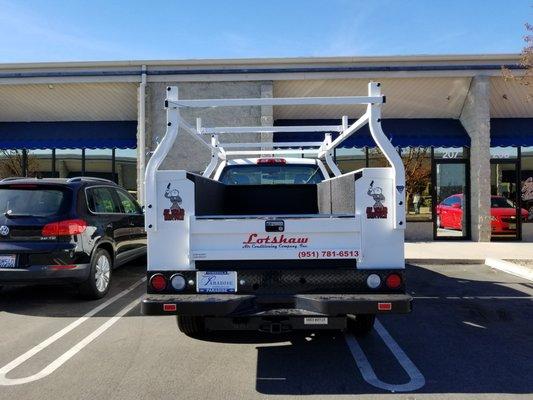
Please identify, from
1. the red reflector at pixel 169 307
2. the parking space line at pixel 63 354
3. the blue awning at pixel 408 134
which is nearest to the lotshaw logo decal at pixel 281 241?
the red reflector at pixel 169 307

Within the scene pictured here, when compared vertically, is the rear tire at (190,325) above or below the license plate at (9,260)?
below

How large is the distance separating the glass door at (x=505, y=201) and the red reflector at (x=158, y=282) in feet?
40.2

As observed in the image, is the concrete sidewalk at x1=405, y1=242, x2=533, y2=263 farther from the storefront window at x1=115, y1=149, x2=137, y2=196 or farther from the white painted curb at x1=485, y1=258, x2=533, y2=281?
the storefront window at x1=115, y1=149, x2=137, y2=196

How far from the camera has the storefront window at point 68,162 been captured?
48.1 feet

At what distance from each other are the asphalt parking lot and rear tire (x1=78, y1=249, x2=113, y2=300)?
184 mm

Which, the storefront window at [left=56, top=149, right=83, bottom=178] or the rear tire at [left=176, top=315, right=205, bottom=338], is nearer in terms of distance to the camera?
the rear tire at [left=176, top=315, right=205, bottom=338]

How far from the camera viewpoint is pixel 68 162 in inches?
583

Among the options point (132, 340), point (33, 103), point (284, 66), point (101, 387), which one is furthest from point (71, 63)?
point (101, 387)

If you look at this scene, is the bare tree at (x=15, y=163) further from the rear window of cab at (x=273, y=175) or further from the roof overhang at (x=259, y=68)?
the rear window of cab at (x=273, y=175)

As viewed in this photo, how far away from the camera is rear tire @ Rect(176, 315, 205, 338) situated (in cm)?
468

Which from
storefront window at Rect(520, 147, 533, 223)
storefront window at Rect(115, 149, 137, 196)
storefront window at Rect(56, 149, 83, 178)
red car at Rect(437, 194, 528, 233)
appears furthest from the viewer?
storefront window at Rect(56, 149, 83, 178)

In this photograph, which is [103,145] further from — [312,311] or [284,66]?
[312,311]

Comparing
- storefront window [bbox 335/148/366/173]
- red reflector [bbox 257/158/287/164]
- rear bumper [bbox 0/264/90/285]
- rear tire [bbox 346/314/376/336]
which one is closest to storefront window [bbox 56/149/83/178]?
storefront window [bbox 335/148/366/173]

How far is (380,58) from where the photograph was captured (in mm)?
13000
